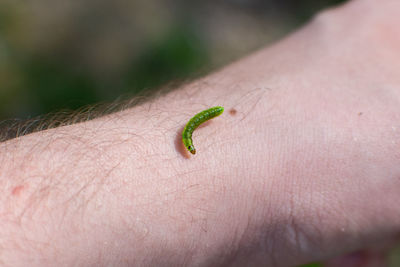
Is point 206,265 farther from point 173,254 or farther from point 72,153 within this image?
point 72,153

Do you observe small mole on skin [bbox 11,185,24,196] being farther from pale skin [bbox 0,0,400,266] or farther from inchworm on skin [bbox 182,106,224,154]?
inchworm on skin [bbox 182,106,224,154]

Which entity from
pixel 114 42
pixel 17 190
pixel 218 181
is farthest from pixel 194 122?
pixel 114 42

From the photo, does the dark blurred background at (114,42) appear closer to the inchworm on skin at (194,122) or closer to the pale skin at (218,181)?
the inchworm on skin at (194,122)

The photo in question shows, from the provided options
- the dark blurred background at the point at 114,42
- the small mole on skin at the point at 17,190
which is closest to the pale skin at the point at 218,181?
the small mole on skin at the point at 17,190

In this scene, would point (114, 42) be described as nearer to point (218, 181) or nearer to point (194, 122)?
point (194, 122)

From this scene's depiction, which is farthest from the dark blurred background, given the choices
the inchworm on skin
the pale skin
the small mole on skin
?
the small mole on skin

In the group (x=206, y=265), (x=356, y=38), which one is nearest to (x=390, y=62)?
(x=356, y=38)
